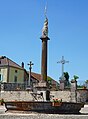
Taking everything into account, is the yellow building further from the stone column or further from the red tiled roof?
the stone column

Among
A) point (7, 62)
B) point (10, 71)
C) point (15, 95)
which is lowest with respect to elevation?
point (15, 95)

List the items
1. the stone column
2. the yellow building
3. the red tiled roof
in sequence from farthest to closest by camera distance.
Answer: the red tiled roof
the yellow building
the stone column

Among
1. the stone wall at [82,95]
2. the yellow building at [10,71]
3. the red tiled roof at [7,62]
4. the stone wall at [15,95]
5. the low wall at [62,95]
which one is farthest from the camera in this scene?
the red tiled roof at [7,62]

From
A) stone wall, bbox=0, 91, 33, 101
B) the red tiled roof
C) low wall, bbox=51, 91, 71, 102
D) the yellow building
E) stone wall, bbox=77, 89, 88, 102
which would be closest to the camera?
stone wall, bbox=77, 89, 88, 102

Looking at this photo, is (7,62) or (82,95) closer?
(82,95)

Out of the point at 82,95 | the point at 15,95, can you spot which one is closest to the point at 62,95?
the point at 82,95

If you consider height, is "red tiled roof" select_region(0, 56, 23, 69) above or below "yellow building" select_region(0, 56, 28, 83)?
above

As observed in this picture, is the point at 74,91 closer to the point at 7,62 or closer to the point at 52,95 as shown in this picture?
the point at 52,95

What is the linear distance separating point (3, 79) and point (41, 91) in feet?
98.6

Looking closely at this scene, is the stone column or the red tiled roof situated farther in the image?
the red tiled roof

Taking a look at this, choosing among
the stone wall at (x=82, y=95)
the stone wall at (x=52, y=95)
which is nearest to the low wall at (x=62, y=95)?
the stone wall at (x=52, y=95)

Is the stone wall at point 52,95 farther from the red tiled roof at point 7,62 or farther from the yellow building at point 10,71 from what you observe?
the red tiled roof at point 7,62

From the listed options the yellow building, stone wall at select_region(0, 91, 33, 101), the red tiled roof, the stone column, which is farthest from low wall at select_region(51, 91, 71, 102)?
the red tiled roof

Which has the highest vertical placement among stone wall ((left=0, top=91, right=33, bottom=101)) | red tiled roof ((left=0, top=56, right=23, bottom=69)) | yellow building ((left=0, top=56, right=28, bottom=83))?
red tiled roof ((left=0, top=56, right=23, bottom=69))
